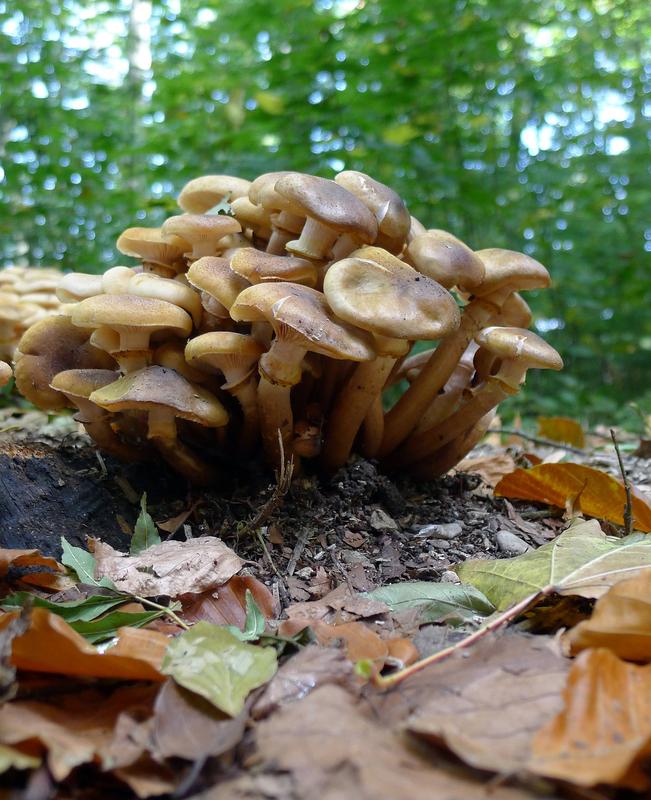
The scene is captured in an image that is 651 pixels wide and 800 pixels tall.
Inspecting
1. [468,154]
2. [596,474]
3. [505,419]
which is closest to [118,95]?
[468,154]

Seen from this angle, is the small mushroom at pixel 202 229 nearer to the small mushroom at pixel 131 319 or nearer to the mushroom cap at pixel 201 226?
the mushroom cap at pixel 201 226

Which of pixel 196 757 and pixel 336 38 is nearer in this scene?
pixel 196 757

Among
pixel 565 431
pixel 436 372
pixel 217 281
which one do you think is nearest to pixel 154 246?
pixel 217 281

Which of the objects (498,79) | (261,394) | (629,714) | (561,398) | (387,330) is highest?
(498,79)

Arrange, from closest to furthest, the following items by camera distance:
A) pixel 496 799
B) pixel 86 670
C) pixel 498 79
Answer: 1. pixel 496 799
2. pixel 86 670
3. pixel 498 79

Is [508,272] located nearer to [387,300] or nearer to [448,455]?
[387,300]

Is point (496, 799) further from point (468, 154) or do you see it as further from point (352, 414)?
point (468, 154)

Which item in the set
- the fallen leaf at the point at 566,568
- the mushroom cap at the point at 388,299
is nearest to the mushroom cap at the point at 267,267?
the mushroom cap at the point at 388,299

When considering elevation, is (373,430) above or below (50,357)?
below
